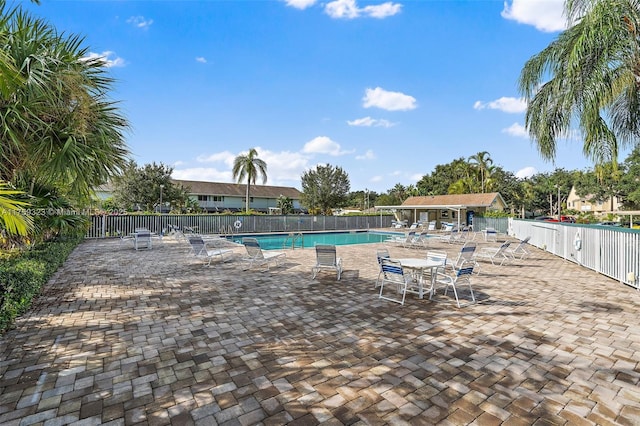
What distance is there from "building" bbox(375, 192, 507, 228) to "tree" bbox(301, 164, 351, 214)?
29.6 ft

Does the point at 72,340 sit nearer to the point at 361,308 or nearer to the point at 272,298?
the point at 272,298

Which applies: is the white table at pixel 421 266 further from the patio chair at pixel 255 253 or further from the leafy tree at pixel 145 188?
the leafy tree at pixel 145 188

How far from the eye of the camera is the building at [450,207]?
30172mm

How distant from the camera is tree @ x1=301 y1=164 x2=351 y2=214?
139 feet


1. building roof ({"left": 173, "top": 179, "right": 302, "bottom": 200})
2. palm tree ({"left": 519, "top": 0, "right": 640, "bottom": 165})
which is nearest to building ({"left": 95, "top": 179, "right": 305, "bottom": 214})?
building roof ({"left": 173, "top": 179, "right": 302, "bottom": 200})

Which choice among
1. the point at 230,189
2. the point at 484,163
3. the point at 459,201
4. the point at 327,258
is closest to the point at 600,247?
the point at 327,258

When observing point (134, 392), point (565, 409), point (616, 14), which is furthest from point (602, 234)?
point (134, 392)

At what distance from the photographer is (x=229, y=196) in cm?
4875

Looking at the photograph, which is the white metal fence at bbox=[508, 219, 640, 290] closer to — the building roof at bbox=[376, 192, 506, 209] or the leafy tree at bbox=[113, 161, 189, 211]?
the building roof at bbox=[376, 192, 506, 209]

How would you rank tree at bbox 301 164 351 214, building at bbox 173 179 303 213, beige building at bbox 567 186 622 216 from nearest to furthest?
tree at bbox 301 164 351 214 → beige building at bbox 567 186 622 216 → building at bbox 173 179 303 213

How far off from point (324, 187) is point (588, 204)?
167ft

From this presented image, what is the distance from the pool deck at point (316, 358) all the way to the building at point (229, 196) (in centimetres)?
3991

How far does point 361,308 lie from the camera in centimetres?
533

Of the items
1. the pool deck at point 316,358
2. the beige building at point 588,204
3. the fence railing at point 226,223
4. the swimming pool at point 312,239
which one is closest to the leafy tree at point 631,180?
the beige building at point 588,204
